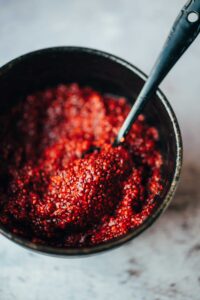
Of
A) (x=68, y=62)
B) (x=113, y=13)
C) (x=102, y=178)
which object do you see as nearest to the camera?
(x=102, y=178)

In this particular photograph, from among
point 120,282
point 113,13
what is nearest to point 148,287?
point 120,282

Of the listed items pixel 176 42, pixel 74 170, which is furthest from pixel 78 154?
pixel 176 42

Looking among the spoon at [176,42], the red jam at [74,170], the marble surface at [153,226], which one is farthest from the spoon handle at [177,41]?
the marble surface at [153,226]

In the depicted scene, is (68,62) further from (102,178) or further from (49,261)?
(49,261)

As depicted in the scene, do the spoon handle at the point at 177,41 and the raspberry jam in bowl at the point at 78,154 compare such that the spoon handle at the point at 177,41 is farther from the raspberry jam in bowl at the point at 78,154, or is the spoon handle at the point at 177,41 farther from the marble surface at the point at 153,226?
the marble surface at the point at 153,226

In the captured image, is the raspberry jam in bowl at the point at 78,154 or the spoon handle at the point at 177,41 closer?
the spoon handle at the point at 177,41

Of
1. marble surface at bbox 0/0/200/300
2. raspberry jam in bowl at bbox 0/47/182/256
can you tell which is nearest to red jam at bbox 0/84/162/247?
raspberry jam in bowl at bbox 0/47/182/256

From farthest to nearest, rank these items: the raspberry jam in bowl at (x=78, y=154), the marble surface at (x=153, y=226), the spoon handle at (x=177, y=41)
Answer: the marble surface at (x=153, y=226) < the raspberry jam in bowl at (x=78, y=154) < the spoon handle at (x=177, y=41)

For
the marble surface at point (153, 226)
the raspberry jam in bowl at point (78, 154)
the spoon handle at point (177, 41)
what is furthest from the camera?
the marble surface at point (153, 226)
